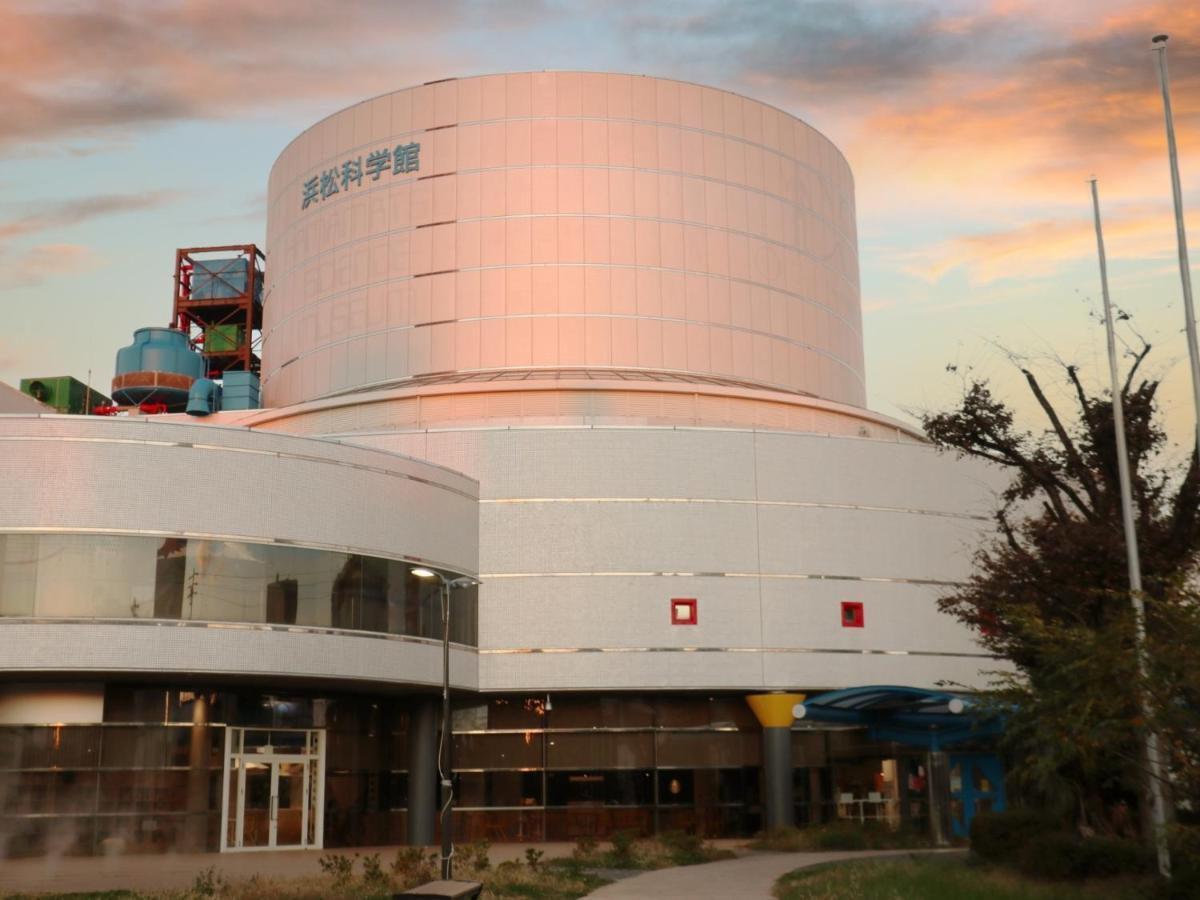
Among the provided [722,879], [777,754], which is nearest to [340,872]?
[722,879]

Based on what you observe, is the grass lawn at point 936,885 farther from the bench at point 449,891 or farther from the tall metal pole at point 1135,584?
the bench at point 449,891

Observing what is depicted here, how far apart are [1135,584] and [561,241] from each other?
27.2 meters

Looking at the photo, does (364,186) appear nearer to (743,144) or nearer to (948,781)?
(743,144)

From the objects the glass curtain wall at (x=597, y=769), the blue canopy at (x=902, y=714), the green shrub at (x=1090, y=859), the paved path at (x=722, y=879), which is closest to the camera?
the green shrub at (x=1090, y=859)

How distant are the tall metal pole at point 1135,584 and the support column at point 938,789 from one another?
427 inches

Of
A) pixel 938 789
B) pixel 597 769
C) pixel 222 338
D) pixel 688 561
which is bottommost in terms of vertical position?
pixel 938 789

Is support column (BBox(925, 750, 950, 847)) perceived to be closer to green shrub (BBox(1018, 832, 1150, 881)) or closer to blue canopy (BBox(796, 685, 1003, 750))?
blue canopy (BBox(796, 685, 1003, 750))

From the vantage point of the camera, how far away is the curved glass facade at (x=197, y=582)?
32.7 meters

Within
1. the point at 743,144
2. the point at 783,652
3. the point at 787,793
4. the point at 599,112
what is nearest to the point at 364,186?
the point at 599,112

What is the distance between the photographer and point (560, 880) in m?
29.1

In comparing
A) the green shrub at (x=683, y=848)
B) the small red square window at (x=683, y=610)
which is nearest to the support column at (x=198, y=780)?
the green shrub at (x=683, y=848)

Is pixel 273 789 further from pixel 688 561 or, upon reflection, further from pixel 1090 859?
pixel 1090 859

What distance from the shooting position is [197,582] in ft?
112

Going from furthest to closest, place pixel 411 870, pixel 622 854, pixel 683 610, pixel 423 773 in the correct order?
pixel 683 610, pixel 423 773, pixel 622 854, pixel 411 870
